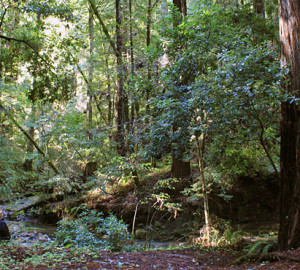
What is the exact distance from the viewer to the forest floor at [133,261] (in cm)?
410

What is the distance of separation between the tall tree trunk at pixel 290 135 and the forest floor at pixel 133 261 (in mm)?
612

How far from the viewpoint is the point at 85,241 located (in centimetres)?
643

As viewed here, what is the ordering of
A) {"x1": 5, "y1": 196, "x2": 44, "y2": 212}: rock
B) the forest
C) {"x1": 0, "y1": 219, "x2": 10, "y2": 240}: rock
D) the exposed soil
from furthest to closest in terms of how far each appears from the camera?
{"x1": 5, "y1": 196, "x2": 44, "y2": 212}: rock → {"x1": 0, "y1": 219, "x2": 10, "y2": 240}: rock → the forest → the exposed soil

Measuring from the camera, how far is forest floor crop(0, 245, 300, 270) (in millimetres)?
4098

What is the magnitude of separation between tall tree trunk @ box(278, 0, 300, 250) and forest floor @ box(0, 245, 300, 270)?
61cm

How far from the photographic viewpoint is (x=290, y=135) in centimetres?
520

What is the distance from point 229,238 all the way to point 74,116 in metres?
10.7

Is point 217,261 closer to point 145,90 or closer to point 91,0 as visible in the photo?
point 145,90

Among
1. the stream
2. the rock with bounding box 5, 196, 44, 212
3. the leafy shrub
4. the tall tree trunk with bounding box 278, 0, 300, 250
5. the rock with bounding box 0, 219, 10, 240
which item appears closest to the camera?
the tall tree trunk with bounding box 278, 0, 300, 250

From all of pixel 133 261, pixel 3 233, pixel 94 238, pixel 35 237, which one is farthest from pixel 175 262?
pixel 35 237

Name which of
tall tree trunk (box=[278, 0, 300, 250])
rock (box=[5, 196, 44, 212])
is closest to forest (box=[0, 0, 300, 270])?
tall tree trunk (box=[278, 0, 300, 250])

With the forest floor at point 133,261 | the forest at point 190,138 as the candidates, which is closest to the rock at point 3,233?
the forest at point 190,138

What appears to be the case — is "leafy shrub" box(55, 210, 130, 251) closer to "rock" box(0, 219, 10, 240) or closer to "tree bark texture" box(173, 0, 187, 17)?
"rock" box(0, 219, 10, 240)

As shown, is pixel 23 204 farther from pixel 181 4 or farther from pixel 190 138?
pixel 181 4
